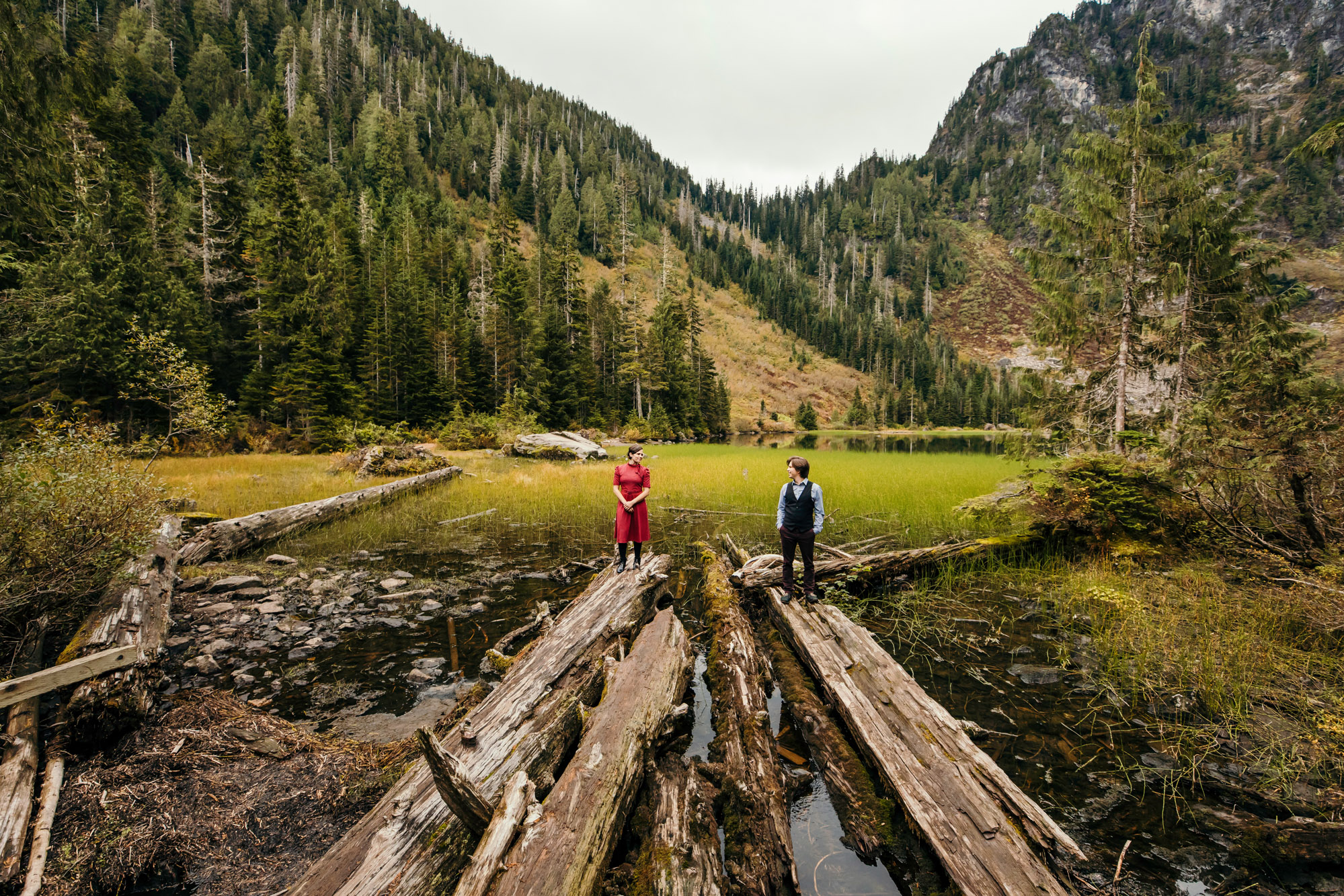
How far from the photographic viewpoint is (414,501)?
1691 centimetres

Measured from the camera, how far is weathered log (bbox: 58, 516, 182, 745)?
4004mm

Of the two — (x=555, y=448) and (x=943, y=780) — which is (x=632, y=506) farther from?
(x=555, y=448)

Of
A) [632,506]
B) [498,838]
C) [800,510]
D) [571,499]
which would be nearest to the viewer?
[498,838]

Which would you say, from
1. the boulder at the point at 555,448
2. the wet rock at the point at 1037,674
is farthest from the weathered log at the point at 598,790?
the boulder at the point at 555,448

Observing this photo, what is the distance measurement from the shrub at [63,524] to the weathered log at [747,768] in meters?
6.65

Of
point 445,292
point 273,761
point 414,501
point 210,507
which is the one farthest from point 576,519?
point 445,292

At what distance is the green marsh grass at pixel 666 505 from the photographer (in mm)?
12703

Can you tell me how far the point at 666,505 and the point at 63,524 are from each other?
13.2m

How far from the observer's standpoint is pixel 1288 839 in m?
Result: 3.49

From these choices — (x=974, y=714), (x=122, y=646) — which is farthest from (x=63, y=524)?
(x=974, y=714)

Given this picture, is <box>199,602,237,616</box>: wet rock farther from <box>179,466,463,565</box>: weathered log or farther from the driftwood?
the driftwood

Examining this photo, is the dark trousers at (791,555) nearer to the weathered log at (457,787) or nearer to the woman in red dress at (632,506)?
the woman in red dress at (632,506)

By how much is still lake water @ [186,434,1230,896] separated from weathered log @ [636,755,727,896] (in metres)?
0.72

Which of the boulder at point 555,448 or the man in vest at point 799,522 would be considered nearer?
the man in vest at point 799,522
